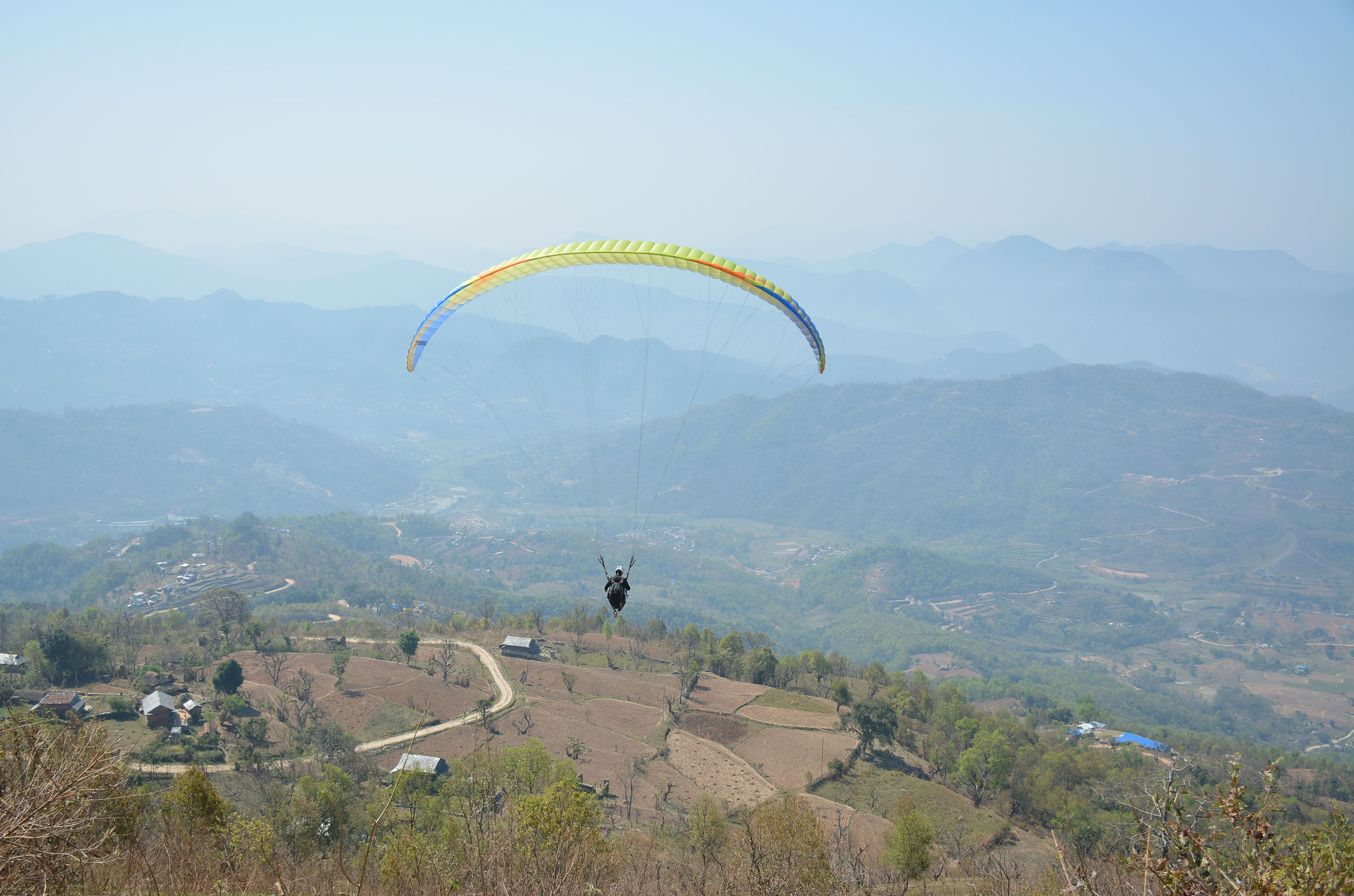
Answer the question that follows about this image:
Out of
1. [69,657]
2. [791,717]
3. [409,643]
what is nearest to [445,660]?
[409,643]

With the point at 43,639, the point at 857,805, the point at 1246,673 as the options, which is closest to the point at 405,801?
the point at 857,805

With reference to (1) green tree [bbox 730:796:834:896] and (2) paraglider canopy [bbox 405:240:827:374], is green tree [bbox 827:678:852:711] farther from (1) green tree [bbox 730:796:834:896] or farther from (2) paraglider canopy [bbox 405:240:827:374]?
(2) paraglider canopy [bbox 405:240:827:374]

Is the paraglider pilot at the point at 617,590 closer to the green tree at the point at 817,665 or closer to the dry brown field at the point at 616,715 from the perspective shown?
the dry brown field at the point at 616,715

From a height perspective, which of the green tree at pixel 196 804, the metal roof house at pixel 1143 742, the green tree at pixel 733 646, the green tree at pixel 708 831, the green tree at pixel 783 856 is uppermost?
the green tree at pixel 783 856

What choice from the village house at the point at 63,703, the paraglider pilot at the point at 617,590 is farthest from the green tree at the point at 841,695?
the village house at the point at 63,703

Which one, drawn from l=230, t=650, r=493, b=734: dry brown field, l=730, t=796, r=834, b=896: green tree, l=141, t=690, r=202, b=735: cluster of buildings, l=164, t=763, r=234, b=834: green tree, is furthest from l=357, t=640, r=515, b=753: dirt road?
l=730, t=796, r=834, b=896: green tree

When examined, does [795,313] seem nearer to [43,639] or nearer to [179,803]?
[179,803]
